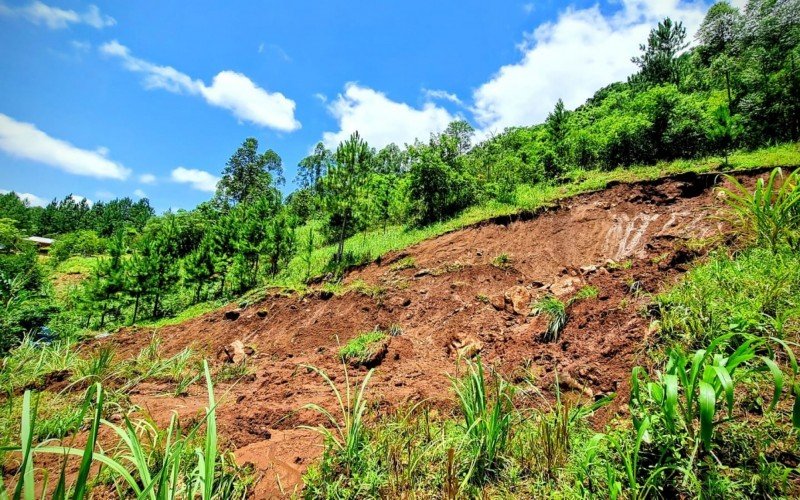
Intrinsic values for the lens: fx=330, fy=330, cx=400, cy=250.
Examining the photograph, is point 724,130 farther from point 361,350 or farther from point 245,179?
point 245,179

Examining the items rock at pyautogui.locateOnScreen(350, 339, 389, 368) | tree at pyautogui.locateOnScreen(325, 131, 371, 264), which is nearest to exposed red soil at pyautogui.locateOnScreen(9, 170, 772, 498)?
rock at pyautogui.locateOnScreen(350, 339, 389, 368)

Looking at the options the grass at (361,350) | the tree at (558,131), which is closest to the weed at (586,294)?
the grass at (361,350)

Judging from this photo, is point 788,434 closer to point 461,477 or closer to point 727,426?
point 727,426

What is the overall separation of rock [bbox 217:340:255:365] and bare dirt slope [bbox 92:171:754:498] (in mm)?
281

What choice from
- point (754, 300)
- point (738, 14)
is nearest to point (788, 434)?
point (754, 300)

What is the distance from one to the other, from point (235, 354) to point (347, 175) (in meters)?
11.1

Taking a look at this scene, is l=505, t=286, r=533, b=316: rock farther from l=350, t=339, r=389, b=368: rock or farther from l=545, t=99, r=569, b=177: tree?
l=545, t=99, r=569, b=177: tree

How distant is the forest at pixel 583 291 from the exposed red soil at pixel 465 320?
1.19ft

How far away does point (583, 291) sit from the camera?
504 cm

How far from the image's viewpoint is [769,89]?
51.3 feet

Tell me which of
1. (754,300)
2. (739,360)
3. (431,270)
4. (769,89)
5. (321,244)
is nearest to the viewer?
(739,360)

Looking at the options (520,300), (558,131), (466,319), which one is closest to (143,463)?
(466,319)

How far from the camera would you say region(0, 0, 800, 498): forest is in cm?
192

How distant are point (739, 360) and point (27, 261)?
24.5 metres
